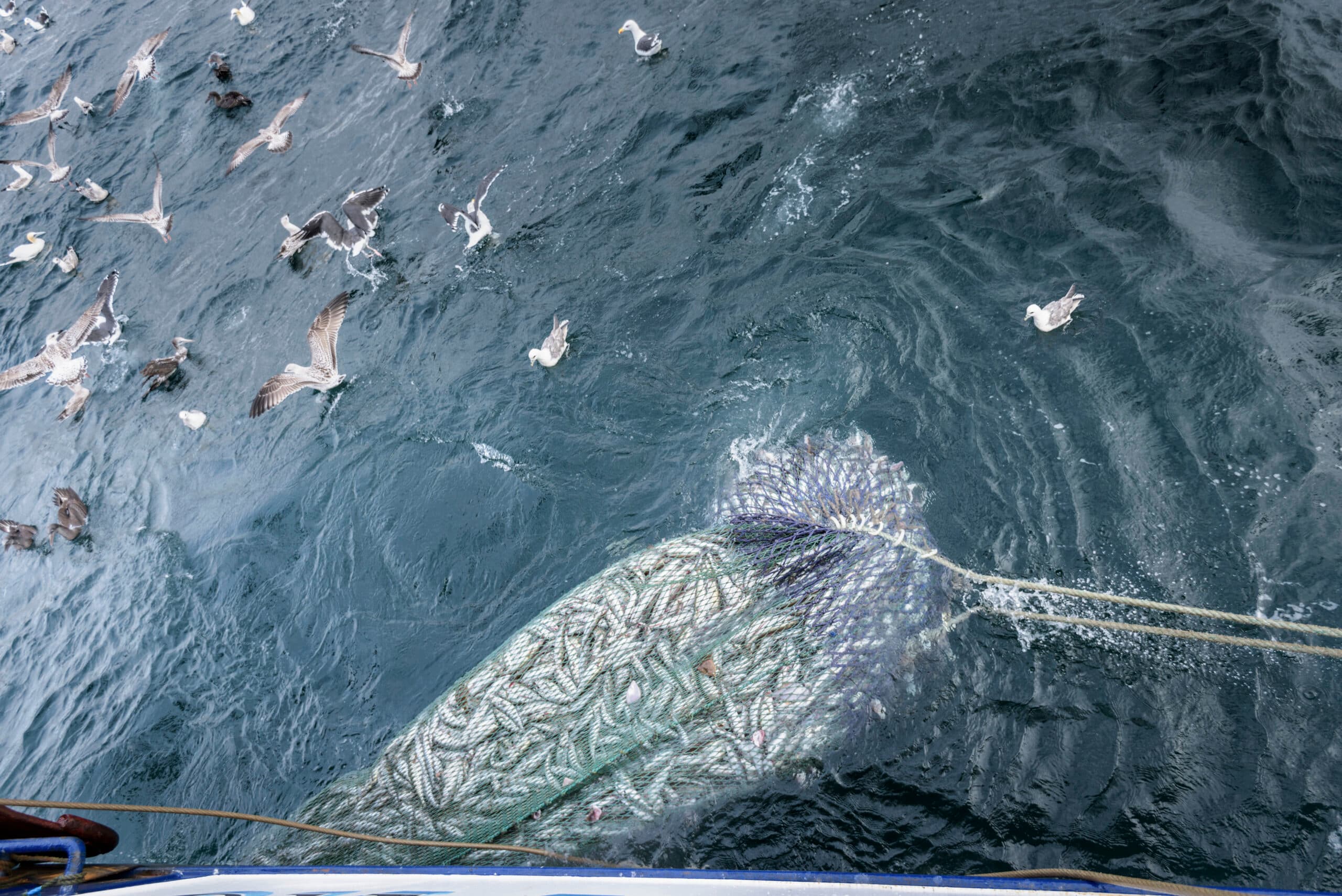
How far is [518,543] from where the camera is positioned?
24.4 feet

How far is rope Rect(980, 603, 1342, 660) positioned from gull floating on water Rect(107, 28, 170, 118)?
1886cm

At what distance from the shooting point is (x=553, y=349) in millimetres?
8555

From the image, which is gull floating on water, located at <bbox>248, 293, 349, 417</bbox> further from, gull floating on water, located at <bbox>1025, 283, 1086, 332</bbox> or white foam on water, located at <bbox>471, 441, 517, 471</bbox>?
gull floating on water, located at <bbox>1025, 283, 1086, 332</bbox>

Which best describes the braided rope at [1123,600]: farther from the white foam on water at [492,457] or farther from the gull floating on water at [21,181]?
the gull floating on water at [21,181]

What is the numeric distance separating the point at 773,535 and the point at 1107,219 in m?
4.98

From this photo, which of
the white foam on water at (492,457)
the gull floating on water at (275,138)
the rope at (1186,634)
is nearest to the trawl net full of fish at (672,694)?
the rope at (1186,634)

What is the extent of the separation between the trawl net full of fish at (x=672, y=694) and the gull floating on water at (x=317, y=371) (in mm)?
5597

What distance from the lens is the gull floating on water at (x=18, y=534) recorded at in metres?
10.4

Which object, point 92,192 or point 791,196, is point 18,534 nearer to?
point 92,192

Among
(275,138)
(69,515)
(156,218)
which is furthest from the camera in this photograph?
(275,138)

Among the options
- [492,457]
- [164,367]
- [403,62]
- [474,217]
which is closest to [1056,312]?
[492,457]

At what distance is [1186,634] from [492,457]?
247 inches

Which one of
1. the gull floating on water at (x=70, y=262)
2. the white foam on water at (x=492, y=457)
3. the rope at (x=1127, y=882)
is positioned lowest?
the rope at (x=1127, y=882)

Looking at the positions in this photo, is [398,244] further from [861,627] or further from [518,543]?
[861,627]
